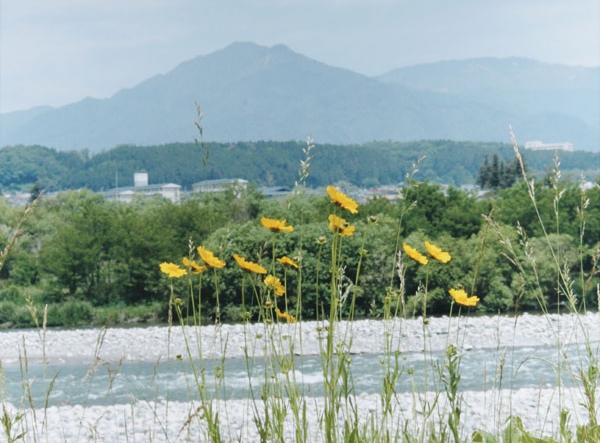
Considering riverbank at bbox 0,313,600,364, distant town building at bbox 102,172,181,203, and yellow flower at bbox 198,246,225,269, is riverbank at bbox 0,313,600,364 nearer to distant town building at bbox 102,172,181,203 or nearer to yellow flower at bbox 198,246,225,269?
yellow flower at bbox 198,246,225,269

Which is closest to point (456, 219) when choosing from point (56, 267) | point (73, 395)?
point (56, 267)

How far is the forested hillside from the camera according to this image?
297ft

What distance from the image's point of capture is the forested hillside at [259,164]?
90.5 metres

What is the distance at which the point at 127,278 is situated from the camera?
3130 cm

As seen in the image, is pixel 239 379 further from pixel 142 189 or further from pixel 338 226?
pixel 142 189

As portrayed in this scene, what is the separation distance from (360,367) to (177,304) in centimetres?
1457

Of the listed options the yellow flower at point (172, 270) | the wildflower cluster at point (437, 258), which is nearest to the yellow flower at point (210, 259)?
the yellow flower at point (172, 270)

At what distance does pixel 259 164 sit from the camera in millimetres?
93562

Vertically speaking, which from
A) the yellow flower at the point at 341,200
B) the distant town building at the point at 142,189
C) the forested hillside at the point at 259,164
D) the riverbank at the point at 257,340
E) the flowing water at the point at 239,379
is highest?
the forested hillside at the point at 259,164

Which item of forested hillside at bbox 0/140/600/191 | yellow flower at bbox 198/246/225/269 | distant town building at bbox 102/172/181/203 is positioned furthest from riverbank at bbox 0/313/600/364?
forested hillside at bbox 0/140/600/191

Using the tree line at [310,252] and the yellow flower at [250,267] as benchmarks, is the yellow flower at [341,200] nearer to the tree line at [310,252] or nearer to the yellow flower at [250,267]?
the yellow flower at [250,267]

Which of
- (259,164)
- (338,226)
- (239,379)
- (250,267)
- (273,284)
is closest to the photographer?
(338,226)

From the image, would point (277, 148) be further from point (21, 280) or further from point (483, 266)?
point (483, 266)

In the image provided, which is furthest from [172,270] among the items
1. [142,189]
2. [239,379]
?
[142,189]
